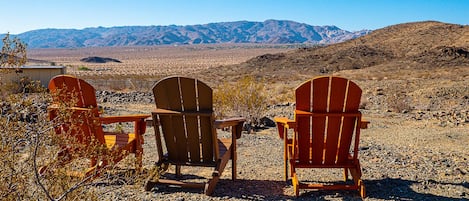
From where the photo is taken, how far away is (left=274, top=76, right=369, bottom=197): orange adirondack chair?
4.87 metres

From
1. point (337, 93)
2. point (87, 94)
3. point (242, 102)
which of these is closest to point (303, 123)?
point (337, 93)

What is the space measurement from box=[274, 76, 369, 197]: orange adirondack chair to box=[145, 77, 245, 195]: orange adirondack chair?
79 centimetres

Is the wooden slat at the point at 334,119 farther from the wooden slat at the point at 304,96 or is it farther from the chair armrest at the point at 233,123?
the chair armrest at the point at 233,123

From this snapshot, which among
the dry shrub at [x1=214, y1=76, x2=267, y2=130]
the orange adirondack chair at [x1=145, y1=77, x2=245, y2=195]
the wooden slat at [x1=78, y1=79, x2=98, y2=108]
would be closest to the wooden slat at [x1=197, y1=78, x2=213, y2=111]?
the orange adirondack chair at [x1=145, y1=77, x2=245, y2=195]

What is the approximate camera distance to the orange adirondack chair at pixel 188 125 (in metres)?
4.79

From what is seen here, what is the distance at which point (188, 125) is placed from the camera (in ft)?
16.2

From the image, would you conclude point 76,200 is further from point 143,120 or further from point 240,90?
point 240,90

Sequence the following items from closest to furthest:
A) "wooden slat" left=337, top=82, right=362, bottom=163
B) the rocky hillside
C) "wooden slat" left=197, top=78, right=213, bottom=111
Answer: "wooden slat" left=197, top=78, right=213, bottom=111 → "wooden slat" left=337, top=82, right=362, bottom=163 → the rocky hillside

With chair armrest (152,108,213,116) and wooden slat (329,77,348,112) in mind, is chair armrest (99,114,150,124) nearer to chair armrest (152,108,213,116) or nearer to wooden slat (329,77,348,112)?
chair armrest (152,108,213,116)

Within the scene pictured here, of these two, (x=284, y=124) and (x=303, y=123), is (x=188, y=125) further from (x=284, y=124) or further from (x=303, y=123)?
(x=303, y=123)

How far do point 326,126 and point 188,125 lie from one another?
4.73ft

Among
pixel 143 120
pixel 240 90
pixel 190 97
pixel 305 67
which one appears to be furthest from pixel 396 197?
pixel 305 67

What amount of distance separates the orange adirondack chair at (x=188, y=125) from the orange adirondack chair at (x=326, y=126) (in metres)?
0.79

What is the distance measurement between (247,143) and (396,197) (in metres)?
3.32
